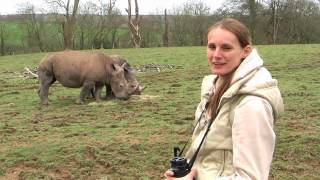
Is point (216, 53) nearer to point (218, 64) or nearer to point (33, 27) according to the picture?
point (218, 64)

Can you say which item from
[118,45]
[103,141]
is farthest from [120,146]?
[118,45]

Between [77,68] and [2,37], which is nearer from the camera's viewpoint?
[77,68]

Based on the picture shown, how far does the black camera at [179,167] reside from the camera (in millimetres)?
2412

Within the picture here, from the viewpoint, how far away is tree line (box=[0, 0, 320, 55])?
41.3 meters

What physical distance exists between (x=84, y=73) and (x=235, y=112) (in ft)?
35.4

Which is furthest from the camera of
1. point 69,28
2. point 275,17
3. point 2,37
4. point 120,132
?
point 275,17

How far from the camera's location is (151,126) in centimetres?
942

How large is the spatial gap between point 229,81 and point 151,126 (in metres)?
7.00

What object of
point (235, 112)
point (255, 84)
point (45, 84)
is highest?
point (255, 84)

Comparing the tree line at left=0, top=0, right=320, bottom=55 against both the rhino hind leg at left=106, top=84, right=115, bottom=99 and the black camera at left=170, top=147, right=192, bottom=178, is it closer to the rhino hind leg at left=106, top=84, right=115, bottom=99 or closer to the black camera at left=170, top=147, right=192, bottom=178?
the rhino hind leg at left=106, top=84, right=115, bottom=99

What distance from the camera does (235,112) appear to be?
2.30 m

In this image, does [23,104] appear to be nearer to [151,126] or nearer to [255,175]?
[151,126]

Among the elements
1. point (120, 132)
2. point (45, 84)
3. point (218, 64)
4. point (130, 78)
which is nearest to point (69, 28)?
point (45, 84)

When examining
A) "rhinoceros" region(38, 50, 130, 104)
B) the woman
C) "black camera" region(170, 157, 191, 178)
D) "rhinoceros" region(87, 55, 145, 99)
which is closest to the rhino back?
"rhinoceros" region(38, 50, 130, 104)
